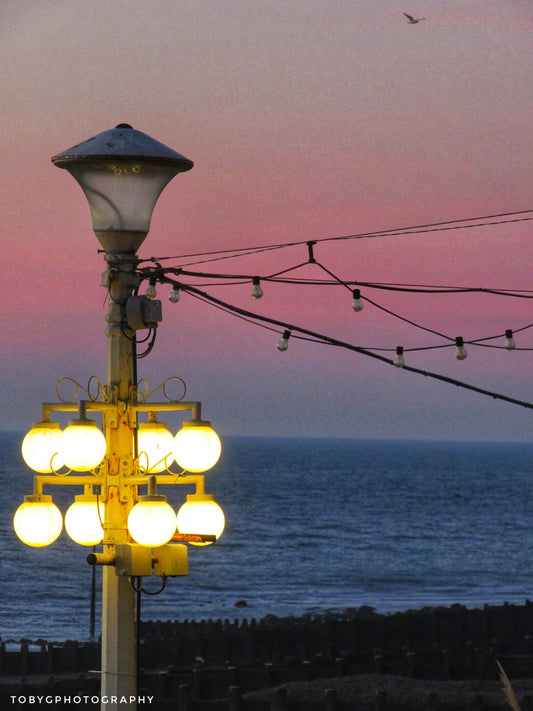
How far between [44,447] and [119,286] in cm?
101

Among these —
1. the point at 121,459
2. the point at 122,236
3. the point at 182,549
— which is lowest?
the point at 182,549

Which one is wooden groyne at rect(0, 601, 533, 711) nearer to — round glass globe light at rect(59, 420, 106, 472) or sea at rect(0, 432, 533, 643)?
sea at rect(0, 432, 533, 643)

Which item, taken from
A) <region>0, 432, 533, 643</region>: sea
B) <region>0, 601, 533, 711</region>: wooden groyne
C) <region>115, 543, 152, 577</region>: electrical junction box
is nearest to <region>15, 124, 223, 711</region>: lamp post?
<region>115, 543, 152, 577</region>: electrical junction box

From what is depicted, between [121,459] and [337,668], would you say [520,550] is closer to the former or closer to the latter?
[337,668]

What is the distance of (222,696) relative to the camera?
20906 mm

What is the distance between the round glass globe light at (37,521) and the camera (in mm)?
6750

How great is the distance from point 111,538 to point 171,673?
1537cm

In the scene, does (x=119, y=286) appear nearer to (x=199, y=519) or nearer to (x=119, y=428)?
(x=119, y=428)

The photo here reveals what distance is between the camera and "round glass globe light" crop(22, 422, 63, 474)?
692 cm

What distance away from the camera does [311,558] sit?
87812 millimetres

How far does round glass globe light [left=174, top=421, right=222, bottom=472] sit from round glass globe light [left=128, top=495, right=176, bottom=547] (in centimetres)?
50

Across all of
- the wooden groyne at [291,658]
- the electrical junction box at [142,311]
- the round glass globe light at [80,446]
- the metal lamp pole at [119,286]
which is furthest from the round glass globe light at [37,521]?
the wooden groyne at [291,658]

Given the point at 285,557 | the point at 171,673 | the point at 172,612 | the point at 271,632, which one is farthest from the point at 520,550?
the point at 171,673

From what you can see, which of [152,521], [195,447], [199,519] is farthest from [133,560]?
[195,447]
